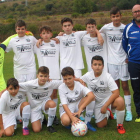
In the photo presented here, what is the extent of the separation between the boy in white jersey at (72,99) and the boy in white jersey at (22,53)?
1.02 meters

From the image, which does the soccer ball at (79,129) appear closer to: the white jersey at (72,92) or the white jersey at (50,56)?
the white jersey at (72,92)

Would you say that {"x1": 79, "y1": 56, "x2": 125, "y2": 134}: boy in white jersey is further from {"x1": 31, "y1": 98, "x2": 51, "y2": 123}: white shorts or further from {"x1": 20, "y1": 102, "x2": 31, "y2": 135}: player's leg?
{"x1": 20, "y1": 102, "x2": 31, "y2": 135}: player's leg

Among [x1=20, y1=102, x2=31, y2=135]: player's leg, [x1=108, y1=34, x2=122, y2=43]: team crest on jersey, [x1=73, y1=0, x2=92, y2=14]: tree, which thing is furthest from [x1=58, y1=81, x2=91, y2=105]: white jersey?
[x1=73, y1=0, x2=92, y2=14]: tree

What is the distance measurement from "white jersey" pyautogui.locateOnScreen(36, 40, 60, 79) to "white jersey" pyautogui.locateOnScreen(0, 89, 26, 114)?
823mm

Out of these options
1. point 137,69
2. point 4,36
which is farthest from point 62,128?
point 4,36

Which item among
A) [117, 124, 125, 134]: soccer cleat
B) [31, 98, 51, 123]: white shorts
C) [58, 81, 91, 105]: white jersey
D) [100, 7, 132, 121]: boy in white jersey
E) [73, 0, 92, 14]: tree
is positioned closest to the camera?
[117, 124, 125, 134]: soccer cleat

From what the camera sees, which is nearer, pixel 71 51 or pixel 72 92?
pixel 72 92

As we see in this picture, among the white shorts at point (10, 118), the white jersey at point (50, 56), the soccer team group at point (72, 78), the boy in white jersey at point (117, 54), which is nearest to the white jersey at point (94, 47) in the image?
the soccer team group at point (72, 78)

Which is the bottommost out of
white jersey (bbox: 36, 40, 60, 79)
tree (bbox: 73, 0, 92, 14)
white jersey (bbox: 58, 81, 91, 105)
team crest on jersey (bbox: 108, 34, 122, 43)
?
white jersey (bbox: 58, 81, 91, 105)

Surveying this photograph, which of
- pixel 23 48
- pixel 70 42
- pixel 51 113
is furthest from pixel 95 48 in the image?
pixel 51 113

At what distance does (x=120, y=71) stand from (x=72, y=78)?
110 cm

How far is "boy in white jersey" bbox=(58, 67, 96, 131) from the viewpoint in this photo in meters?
3.47

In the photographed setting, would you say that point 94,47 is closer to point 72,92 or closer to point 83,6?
point 72,92

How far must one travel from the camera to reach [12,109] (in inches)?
147
